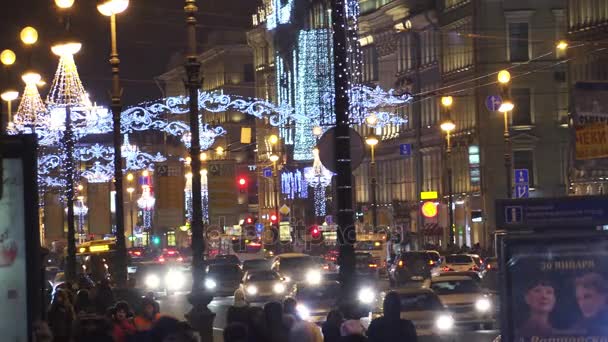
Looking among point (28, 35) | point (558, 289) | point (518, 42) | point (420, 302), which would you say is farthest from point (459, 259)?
point (558, 289)

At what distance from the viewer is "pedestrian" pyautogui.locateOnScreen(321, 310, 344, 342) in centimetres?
1519

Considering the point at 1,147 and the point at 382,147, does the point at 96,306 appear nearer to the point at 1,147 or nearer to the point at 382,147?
the point at 1,147

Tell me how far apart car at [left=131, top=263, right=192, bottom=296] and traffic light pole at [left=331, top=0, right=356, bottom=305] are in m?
33.2

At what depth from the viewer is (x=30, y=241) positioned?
1320 centimetres

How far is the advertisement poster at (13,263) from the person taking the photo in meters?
13.2

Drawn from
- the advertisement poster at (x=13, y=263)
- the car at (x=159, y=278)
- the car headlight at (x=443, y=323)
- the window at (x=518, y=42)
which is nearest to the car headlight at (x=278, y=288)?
the car at (x=159, y=278)

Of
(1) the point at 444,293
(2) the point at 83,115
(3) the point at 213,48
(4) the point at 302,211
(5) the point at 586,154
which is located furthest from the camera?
(3) the point at 213,48

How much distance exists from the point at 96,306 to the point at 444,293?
33.5 feet

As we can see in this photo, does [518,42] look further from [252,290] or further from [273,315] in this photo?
[273,315]

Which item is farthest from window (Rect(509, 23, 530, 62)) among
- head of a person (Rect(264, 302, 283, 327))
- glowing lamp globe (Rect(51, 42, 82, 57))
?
head of a person (Rect(264, 302, 283, 327))

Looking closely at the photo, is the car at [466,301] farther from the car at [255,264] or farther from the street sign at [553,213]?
the car at [255,264]

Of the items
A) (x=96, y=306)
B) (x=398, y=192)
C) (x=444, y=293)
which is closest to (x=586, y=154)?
(x=444, y=293)

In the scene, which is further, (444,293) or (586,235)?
(444,293)

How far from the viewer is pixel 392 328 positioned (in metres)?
13.7
